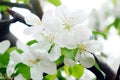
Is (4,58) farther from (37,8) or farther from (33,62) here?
(37,8)

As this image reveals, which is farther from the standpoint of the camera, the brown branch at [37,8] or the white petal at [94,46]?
the brown branch at [37,8]

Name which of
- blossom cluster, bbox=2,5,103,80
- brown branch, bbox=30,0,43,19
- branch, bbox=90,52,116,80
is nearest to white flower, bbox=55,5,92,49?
blossom cluster, bbox=2,5,103,80

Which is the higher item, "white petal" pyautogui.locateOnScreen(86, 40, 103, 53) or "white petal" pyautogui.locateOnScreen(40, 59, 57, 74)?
"white petal" pyautogui.locateOnScreen(86, 40, 103, 53)

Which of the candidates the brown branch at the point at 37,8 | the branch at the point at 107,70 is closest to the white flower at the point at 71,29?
the branch at the point at 107,70

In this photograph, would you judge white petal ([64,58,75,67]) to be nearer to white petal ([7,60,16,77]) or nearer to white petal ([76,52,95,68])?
white petal ([76,52,95,68])

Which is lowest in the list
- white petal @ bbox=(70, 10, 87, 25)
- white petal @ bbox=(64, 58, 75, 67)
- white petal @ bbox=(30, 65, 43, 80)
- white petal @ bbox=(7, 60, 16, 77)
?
white petal @ bbox=(7, 60, 16, 77)

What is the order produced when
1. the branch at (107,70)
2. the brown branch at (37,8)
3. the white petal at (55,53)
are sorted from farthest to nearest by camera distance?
the brown branch at (37,8) → the branch at (107,70) → the white petal at (55,53)

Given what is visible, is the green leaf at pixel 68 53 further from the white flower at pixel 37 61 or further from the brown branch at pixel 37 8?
the brown branch at pixel 37 8
